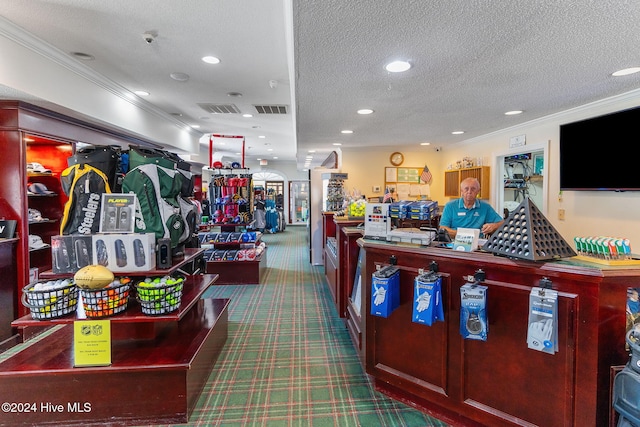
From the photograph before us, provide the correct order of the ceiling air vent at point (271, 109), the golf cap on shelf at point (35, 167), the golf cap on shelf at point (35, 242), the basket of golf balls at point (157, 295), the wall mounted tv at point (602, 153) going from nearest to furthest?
the basket of golf balls at point (157, 295)
the wall mounted tv at point (602, 153)
the golf cap on shelf at point (35, 242)
the golf cap on shelf at point (35, 167)
the ceiling air vent at point (271, 109)

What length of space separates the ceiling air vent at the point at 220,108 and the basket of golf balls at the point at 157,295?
3.74 meters

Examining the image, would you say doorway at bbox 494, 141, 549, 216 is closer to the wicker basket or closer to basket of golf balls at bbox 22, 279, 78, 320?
the wicker basket

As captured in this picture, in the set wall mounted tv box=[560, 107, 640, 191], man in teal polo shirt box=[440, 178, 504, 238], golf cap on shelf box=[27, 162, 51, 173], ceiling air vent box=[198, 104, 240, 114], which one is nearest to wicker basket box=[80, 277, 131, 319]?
golf cap on shelf box=[27, 162, 51, 173]

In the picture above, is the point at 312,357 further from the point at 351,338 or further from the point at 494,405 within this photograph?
the point at 494,405

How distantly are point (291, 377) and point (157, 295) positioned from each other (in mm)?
1328

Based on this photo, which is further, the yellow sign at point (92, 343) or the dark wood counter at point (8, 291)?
the dark wood counter at point (8, 291)

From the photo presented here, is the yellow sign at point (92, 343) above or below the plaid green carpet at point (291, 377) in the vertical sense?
above

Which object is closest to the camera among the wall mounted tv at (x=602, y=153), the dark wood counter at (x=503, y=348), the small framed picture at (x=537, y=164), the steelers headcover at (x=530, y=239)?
the dark wood counter at (x=503, y=348)

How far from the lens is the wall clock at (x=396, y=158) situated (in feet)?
23.6

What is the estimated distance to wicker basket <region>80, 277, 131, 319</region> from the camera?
200 centimetres

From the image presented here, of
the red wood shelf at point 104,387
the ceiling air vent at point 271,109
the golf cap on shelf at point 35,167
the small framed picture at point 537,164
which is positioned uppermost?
the ceiling air vent at point 271,109

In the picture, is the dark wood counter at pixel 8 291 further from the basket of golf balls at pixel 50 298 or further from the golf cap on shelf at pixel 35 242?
the basket of golf balls at pixel 50 298

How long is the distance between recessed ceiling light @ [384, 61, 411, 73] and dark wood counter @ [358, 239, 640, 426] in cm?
137

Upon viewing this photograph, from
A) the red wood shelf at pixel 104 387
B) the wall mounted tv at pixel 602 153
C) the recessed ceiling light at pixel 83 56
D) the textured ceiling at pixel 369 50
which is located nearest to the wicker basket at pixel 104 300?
the red wood shelf at pixel 104 387
